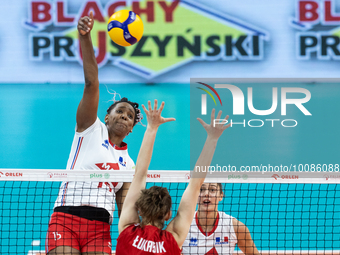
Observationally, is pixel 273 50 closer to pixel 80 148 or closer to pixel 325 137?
pixel 325 137

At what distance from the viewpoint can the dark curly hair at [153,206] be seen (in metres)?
3.07

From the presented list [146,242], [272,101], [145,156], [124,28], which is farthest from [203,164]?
[272,101]

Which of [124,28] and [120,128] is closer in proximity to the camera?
[120,128]

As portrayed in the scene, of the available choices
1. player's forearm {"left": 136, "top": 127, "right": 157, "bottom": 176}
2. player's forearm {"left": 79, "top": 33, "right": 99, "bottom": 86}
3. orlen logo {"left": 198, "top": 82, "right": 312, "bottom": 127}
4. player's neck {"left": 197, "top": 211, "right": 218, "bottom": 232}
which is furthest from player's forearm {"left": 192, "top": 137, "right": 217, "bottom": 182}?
orlen logo {"left": 198, "top": 82, "right": 312, "bottom": 127}

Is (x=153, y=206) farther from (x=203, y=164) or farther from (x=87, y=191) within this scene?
(x=87, y=191)

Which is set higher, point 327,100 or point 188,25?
point 188,25

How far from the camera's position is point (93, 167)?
4.05m

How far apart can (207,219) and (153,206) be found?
1.73m

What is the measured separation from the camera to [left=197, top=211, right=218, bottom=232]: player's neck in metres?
4.62

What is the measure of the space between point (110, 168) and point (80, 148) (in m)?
0.35

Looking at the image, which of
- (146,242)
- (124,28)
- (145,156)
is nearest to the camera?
(146,242)

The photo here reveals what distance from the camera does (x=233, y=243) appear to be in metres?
4.58

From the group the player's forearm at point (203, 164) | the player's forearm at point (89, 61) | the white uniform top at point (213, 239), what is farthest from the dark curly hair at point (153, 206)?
the white uniform top at point (213, 239)

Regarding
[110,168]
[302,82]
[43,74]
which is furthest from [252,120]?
[110,168]
